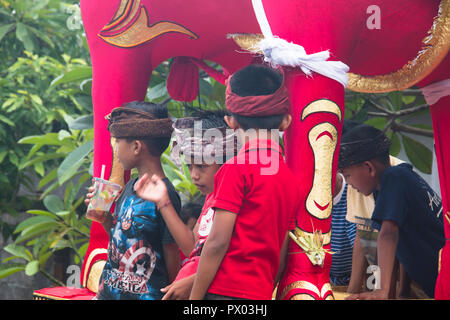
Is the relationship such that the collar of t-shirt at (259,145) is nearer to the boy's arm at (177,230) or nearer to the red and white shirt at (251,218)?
the red and white shirt at (251,218)

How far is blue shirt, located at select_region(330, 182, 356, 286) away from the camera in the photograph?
2.36 metres

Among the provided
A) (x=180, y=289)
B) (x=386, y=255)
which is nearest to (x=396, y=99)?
(x=386, y=255)

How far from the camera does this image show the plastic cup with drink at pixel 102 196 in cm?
177

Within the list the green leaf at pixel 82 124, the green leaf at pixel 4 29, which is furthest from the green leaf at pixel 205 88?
the green leaf at pixel 4 29

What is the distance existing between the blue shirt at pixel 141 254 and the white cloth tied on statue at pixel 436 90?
84cm

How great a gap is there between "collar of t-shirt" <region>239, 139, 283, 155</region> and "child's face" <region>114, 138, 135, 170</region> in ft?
1.46

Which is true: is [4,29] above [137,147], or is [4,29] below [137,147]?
above

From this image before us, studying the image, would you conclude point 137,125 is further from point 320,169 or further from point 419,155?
point 419,155

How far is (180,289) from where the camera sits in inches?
61.6

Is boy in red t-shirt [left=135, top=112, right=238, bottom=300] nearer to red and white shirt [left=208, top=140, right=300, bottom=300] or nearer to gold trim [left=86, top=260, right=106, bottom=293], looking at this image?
red and white shirt [left=208, top=140, right=300, bottom=300]

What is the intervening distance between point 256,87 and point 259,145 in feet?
0.50

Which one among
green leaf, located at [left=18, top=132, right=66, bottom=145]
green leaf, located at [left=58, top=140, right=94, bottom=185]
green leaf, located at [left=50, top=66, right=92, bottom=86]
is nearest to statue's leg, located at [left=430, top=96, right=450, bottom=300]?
green leaf, located at [left=58, top=140, right=94, bottom=185]

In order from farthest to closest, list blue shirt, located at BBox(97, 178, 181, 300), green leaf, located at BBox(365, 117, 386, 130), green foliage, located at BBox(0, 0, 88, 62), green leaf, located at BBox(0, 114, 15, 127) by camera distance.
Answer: green foliage, located at BBox(0, 0, 88, 62) < green leaf, located at BBox(0, 114, 15, 127) < green leaf, located at BBox(365, 117, 386, 130) < blue shirt, located at BBox(97, 178, 181, 300)
